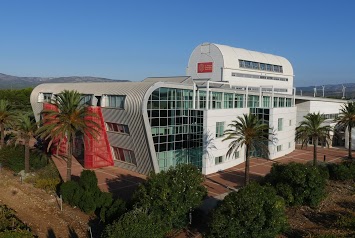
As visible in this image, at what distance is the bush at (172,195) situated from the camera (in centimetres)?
2227

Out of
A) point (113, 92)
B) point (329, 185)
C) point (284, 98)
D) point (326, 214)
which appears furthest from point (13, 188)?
point (284, 98)

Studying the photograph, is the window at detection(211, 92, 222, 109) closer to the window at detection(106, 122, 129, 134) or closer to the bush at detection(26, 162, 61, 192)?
the window at detection(106, 122, 129, 134)

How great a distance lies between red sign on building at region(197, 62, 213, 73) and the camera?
184 ft

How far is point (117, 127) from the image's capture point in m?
39.2

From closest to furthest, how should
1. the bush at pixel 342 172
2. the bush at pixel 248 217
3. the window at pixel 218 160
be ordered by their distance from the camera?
the bush at pixel 248 217 < the bush at pixel 342 172 < the window at pixel 218 160

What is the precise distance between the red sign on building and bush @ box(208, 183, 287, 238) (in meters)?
37.2

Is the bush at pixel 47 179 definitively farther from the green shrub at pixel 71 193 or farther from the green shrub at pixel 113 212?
the green shrub at pixel 113 212

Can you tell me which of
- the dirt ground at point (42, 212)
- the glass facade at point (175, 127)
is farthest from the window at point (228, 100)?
the dirt ground at point (42, 212)

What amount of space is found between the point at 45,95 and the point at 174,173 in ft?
114

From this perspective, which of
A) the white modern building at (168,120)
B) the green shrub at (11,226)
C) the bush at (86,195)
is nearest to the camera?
the green shrub at (11,226)

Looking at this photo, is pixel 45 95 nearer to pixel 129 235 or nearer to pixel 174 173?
pixel 174 173

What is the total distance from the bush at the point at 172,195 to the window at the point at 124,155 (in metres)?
14.3

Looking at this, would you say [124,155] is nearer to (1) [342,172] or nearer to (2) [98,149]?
(2) [98,149]

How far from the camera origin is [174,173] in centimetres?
2452
